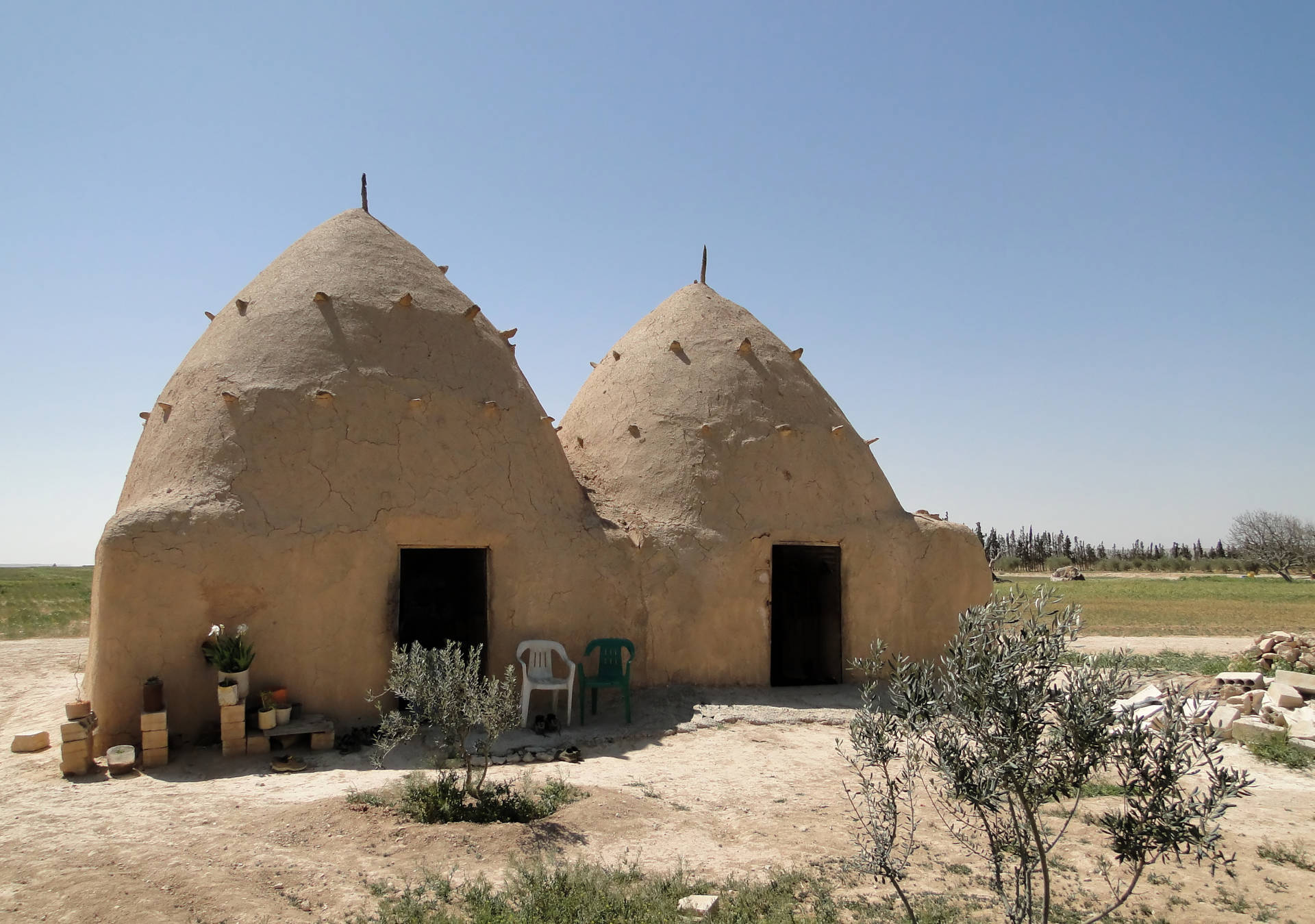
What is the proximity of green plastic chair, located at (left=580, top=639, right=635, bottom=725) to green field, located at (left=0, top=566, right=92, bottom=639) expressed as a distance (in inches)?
489

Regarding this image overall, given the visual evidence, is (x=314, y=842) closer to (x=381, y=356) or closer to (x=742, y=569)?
(x=381, y=356)

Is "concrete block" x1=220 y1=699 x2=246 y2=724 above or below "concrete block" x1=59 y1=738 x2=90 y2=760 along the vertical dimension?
above

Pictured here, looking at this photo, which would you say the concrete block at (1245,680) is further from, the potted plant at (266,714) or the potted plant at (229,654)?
the potted plant at (229,654)

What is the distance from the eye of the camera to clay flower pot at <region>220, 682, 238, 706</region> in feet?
23.8

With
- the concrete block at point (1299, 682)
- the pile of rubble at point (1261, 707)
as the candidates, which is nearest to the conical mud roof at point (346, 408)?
the pile of rubble at point (1261, 707)

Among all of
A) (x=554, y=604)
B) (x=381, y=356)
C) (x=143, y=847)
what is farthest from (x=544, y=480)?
(x=143, y=847)

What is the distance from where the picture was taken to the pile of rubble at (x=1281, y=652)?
13.4 metres

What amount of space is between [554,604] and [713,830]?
3761 mm

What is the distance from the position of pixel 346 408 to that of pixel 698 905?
6.22 meters

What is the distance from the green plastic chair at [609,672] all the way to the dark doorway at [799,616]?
3386 millimetres

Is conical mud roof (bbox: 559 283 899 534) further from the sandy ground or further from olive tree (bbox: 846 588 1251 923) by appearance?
olive tree (bbox: 846 588 1251 923)

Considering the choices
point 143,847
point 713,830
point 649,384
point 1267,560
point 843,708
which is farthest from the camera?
point 1267,560

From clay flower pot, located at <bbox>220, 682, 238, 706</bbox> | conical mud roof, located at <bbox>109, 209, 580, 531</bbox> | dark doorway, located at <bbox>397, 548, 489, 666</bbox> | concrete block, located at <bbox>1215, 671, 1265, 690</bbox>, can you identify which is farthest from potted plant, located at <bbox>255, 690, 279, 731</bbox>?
concrete block, located at <bbox>1215, 671, 1265, 690</bbox>

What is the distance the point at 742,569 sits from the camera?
33.3ft
